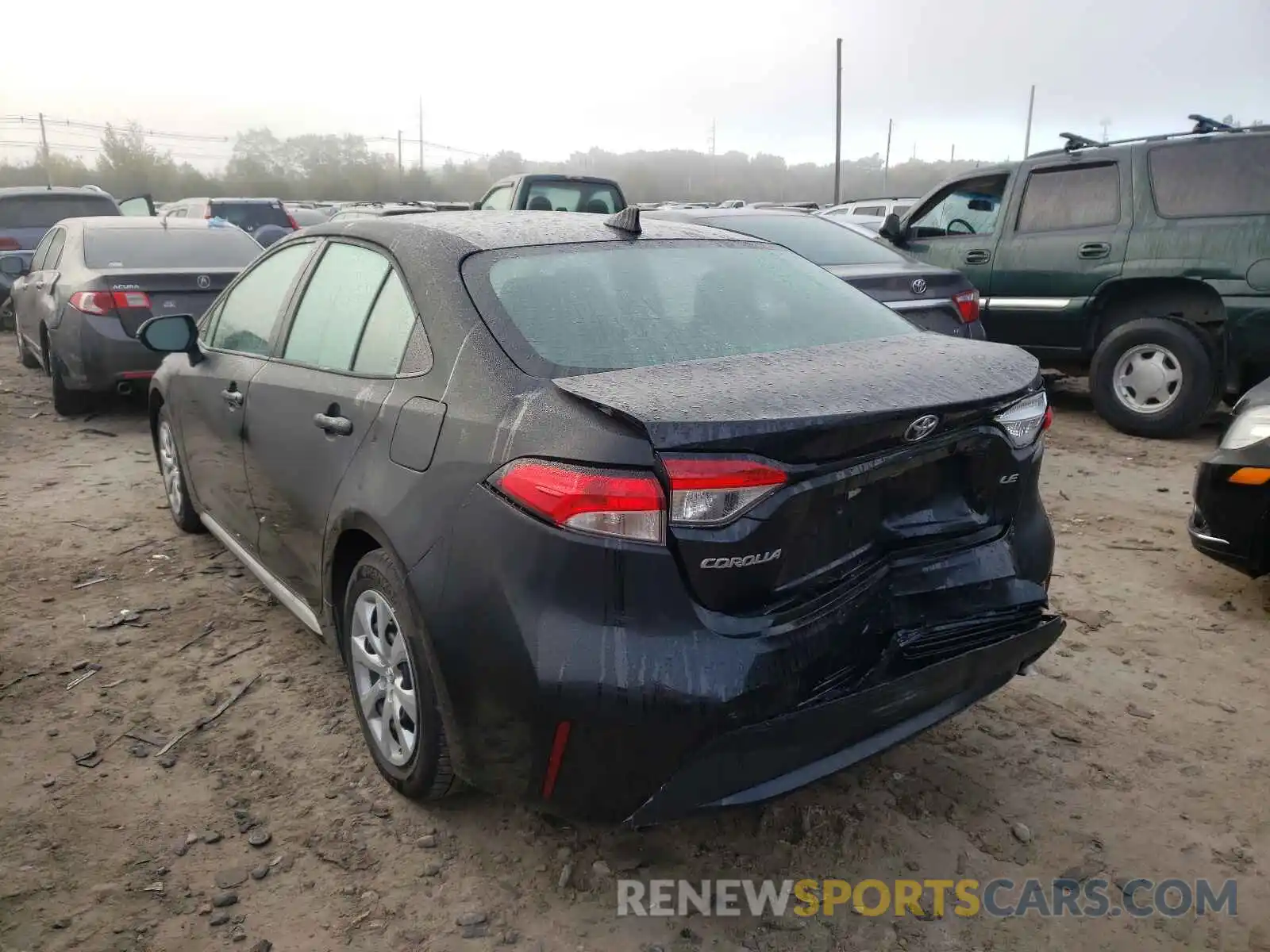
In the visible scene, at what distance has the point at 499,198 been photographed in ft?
38.3

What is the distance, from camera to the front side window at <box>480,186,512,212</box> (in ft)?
37.8

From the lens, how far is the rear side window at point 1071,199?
6.79 meters

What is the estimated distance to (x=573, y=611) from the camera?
6.48 feet

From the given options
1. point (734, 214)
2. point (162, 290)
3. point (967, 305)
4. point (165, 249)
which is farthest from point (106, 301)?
point (967, 305)

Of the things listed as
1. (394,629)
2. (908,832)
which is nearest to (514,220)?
(394,629)

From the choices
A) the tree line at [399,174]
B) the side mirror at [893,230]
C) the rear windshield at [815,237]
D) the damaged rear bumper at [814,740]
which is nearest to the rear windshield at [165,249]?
the rear windshield at [815,237]

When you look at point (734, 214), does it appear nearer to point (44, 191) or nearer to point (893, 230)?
point (893, 230)

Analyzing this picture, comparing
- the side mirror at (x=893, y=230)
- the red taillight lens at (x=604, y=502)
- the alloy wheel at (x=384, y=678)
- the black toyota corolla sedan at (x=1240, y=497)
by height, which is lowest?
the alloy wheel at (x=384, y=678)

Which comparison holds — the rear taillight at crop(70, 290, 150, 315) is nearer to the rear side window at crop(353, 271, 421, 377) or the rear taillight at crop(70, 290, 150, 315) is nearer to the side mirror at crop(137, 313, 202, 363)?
the side mirror at crop(137, 313, 202, 363)

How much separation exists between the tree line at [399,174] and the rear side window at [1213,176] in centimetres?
3386

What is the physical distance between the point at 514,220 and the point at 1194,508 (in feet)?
9.51

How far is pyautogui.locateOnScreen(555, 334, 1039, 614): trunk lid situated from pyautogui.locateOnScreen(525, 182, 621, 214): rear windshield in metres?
9.30

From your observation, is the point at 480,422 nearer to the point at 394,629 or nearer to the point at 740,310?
the point at 394,629

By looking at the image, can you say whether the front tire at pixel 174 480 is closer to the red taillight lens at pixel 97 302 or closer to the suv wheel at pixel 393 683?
the suv wheel at pixel 393 683
